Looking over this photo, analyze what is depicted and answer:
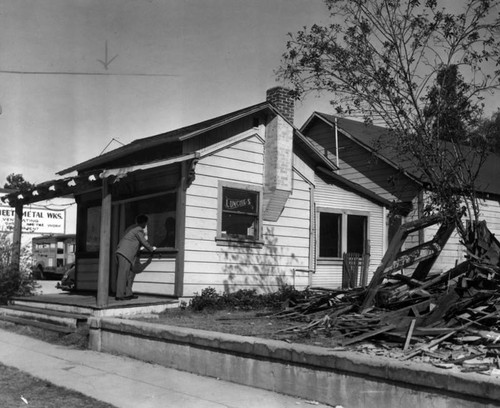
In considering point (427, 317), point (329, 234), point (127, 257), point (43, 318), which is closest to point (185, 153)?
point (127, 257)

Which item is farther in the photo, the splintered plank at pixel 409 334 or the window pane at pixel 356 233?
the window pane at pixel 356 233

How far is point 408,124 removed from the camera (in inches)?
374

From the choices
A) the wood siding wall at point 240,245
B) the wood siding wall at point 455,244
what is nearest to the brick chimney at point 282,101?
the wood siding wall at point 240,245

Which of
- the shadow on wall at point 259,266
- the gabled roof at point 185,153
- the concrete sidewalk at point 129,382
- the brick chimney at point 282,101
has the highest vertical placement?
the brick chimney at point 282,101

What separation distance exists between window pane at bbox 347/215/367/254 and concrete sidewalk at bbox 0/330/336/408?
8222 millimetres

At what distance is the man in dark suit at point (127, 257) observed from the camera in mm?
10625

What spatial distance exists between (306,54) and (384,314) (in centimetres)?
466

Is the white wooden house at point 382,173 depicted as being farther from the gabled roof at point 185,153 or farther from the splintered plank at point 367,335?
the splintered plank at point 367,335

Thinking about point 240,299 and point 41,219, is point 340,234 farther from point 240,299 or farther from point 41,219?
point 41,219

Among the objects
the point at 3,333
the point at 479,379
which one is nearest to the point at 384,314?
the point at 479,379

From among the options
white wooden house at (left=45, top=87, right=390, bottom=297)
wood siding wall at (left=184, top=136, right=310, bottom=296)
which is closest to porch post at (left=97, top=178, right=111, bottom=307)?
white wooden house at (left=45, top=87, right=390, bottom=297)

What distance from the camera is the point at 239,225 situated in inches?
460

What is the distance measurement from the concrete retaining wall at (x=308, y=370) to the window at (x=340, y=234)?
710 centimetres

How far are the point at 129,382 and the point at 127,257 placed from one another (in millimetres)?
4057
